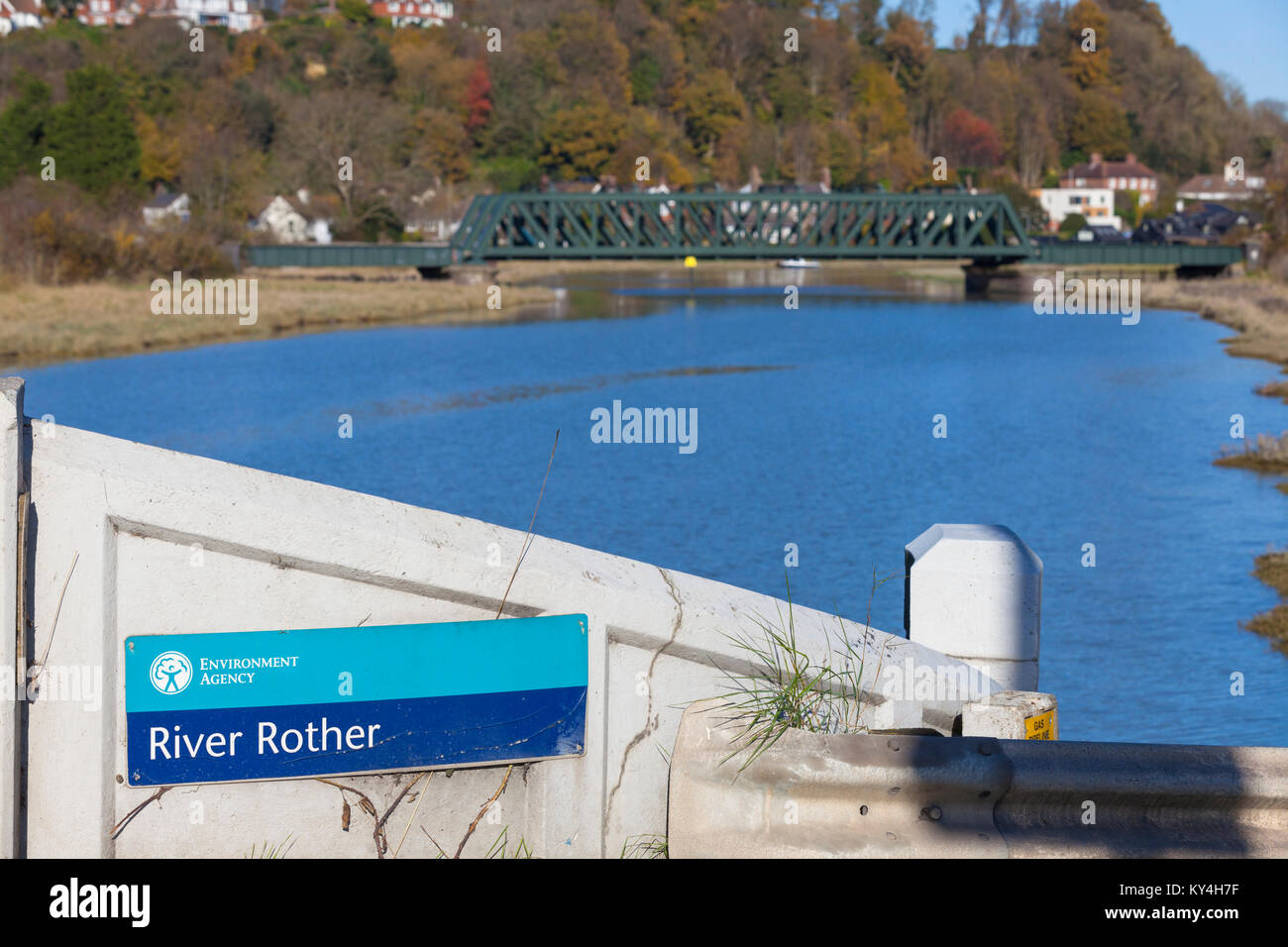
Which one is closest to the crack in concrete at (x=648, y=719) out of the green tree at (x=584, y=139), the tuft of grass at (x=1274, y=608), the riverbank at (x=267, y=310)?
the tuft of grass at (x=1274, y=608)

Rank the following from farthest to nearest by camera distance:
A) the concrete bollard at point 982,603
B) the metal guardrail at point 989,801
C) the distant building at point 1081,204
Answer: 1. the distant building at point 1081,204
2. the concrete bollard at point 982,603
3. the metal guardrail at point 989,801

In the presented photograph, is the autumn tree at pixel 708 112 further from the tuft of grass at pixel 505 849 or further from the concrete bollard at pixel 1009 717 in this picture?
the tuft of grass at pixel 505 849

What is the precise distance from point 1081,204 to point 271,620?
579 feet

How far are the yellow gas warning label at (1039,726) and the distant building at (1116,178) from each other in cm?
17608

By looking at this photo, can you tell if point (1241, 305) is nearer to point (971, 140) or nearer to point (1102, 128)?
point (971, 140)

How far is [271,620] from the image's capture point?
5.07 m

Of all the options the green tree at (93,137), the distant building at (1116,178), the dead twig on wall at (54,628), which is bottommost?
the dead twig on wall at (54,628)

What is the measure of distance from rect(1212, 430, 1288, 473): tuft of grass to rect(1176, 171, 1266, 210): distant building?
477 feet

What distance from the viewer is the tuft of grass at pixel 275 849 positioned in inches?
200

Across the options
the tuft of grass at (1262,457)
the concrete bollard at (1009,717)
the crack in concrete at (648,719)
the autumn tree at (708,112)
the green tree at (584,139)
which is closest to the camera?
the crack in concrete at (648,719)

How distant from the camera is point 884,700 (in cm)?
598

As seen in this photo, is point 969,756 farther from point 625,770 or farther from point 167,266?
point 167,266

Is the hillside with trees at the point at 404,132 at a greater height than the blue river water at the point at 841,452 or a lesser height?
greater

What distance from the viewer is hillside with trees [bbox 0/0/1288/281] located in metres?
93.8
